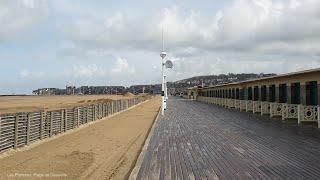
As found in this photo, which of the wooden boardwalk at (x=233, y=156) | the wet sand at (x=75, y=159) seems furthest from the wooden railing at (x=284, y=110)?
the wet sand at (x=75, y=159)

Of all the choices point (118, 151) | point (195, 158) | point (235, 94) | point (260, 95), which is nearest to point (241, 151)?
point (195, 158)

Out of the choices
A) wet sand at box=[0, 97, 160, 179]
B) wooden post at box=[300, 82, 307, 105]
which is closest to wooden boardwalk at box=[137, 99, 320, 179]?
wet sand at box=[0, 97, 160, 179]

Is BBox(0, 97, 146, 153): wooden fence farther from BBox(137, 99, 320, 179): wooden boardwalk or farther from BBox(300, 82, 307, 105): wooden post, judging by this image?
BBox(300, 82, 307, 105): wooden post

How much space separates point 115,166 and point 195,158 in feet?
6.81

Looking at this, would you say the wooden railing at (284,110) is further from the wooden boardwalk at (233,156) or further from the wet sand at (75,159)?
the wet sand at (75,159)

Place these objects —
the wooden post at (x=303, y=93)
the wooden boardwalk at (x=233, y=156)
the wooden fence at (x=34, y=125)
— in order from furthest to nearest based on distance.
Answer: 1. the wooden post at (x=303, y=93)
2. the wooden fence at (x=34, y=125)
3. the wooden boardwalk at (x=233, y=156)

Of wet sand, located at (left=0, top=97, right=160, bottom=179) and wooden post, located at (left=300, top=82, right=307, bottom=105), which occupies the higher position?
wooden post, located at (left=300, top=82, right=307, bottom=105)

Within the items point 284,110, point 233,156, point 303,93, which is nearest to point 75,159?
point 233,156

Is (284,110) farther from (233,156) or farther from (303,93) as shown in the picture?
(233,156)

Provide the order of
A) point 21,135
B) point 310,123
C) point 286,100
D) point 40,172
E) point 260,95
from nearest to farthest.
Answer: point 40,172
point 21,135
point 310,123
point 286,100
point 260,95

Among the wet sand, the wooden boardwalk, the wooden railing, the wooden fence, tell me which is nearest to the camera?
the wooden boardwalk

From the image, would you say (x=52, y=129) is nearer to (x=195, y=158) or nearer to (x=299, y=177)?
(x=195, y=158)

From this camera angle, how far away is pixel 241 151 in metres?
14.0

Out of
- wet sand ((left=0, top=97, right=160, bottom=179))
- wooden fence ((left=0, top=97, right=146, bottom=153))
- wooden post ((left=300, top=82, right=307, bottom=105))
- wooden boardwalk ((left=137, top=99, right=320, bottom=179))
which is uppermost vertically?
wooden post ((left=300, top=82, right=307, bottom=105))
